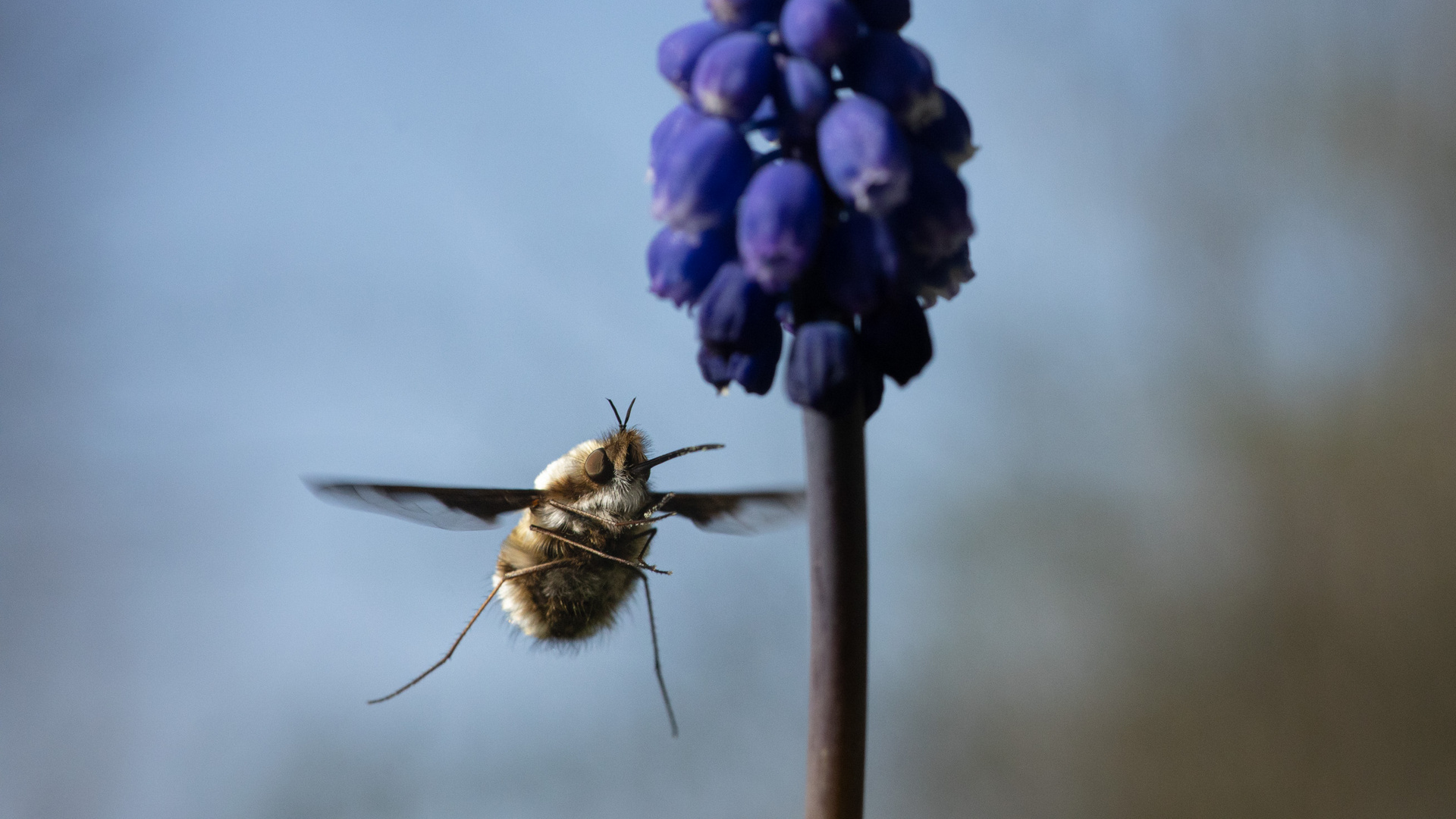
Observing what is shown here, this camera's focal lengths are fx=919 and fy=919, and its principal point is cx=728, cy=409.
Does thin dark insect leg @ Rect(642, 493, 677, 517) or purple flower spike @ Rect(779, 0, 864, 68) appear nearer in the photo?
purple flower spike @ Rect(779, 0, 864, 68)

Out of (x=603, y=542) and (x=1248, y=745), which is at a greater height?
(x=603, y=542)

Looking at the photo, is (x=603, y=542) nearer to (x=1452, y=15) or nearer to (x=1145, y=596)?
(x=1145, y=596)

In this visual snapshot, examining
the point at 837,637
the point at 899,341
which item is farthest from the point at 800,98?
the point at 837,637

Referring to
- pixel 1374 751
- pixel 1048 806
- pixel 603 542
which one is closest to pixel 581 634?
pixel 603 542

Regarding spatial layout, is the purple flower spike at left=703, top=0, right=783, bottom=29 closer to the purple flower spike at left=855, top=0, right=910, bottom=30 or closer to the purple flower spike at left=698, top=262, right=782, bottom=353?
the purple flower spike at left=855, top=0, right=910, bottom=30

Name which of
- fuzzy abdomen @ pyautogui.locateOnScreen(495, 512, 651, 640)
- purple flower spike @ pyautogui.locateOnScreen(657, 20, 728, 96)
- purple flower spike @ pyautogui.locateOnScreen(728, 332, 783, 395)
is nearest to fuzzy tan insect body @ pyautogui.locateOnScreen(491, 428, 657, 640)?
fuzzy abdomen @ pyautogui.locateOnScreen(495, 512, 651, 640)

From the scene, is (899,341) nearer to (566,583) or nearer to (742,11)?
(742,11)

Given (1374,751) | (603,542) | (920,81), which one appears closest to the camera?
(920,81)
